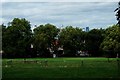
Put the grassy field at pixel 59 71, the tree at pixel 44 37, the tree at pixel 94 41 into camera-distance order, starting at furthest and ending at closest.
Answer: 1. the tree at pixel 94 41
2. the tree at pixel 44 37
3. the grassy field at pixel 59 71

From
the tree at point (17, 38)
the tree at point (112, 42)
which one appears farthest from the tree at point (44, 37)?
the tree at point (112, 42)

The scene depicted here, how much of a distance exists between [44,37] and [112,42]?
713 inches

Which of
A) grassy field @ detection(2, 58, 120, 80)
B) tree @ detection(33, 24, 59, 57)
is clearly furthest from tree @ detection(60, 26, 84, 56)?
grassy field @ detection(2, 58, 120, 80)

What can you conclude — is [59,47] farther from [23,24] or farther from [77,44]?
[23,24]

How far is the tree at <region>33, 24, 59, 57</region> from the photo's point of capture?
78.0 metres

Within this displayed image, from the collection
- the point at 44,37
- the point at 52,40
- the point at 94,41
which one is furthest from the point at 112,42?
the point at 44,37

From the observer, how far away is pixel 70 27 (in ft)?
278

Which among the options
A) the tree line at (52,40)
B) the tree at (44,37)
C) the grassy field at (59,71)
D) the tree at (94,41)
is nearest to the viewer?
the grassy field at (59,71)

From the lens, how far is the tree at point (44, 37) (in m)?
78.0

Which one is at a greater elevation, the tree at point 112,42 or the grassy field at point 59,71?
the tree at point 112,42

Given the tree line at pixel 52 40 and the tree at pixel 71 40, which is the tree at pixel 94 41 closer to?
the tree line at pixel 52 40

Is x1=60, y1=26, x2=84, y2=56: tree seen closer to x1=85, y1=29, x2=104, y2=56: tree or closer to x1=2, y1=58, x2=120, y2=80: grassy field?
x1=85, y1=29, x2=104, y2=56: tree

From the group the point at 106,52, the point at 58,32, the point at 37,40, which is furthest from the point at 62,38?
the point at 106,52

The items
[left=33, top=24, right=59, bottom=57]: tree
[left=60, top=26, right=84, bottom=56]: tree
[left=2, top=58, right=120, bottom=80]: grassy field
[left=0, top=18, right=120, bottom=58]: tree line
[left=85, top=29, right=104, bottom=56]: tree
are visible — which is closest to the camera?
[left=2, top=58, right=120, bottom=80]: grassy field
